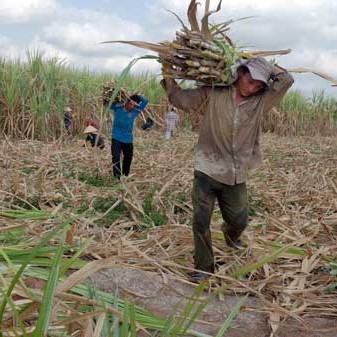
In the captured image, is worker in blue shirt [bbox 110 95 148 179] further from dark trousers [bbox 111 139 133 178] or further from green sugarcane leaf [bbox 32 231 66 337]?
green sugarcane leaf [bbox 32 231 66 337]

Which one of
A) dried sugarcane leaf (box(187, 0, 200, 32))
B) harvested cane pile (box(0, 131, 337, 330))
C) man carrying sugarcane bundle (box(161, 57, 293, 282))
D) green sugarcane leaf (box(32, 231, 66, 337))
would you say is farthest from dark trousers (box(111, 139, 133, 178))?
green sugarcane leaf (box(32, 231, 66, 337))

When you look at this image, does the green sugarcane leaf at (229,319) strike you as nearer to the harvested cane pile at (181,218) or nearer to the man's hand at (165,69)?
the harvested cane pile at (181,218)

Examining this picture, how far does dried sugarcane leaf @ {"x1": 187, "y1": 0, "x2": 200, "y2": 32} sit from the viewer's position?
405 cm

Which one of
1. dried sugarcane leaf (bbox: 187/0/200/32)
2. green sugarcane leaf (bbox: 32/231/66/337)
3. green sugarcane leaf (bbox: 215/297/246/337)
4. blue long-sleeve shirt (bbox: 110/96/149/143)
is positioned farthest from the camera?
blue long-sleeve shirt (bbox: 110/96/149/143)

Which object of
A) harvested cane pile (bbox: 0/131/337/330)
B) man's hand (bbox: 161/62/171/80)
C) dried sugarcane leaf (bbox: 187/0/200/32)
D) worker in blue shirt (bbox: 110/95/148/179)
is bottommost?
harvested cane pile (bbox: 0/131/337/330)

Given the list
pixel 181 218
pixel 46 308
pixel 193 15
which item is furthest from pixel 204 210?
pixel 46 308

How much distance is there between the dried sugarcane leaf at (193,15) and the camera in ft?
13.3

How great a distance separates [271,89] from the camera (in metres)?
4.05

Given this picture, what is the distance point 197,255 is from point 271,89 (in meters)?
1.18

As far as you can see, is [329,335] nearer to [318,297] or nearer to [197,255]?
[318,297]

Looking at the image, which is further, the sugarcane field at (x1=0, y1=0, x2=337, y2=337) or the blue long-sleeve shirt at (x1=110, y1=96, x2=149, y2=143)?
the blue long-sleeve shirt at (x1=110, y1=96, x2=149, y2=143)

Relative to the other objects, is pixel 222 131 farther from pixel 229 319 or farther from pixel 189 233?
pixel 229 319

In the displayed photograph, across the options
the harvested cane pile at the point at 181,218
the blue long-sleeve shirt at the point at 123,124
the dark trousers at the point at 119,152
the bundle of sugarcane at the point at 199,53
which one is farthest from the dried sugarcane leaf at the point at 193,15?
the dark trousers at the point at 119,152

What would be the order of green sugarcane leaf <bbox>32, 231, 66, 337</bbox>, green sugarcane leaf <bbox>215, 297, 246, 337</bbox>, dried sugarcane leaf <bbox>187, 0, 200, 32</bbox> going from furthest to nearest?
1. dried sugarcane leaf <bbox>187, 0, 200, 32</bbox>
2. green sugarcane leaf <bbox>215, 297, 246, 337</bbox>
3. green sugarcane leaf <bbox>32, 231, 66, 337</bbox>
